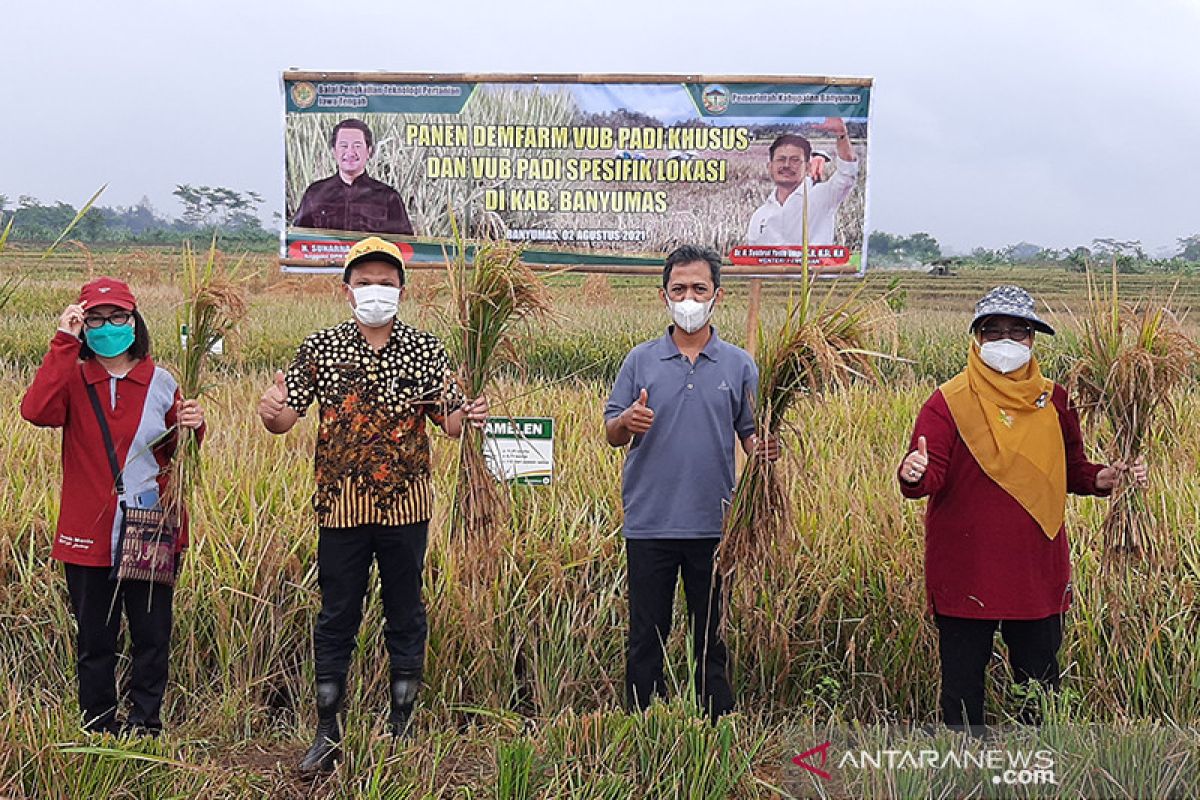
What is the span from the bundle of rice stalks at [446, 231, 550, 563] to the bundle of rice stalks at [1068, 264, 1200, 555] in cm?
178

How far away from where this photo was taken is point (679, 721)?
292cm

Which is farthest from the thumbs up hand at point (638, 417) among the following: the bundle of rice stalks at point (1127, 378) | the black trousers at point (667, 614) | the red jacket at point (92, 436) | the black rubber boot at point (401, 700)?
the red jacket at point (92, 436)

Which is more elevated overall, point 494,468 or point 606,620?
point 494,468

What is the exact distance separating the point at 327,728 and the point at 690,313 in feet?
5.70

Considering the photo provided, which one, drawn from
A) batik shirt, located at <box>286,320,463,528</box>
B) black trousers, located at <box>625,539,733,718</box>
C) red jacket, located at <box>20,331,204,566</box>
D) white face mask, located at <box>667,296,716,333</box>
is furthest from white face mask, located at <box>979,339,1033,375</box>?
red jacket, located at <box>20,331,204,566</box>

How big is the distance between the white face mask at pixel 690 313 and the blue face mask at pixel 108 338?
177 cm

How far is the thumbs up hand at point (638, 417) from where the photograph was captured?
325 centimetres

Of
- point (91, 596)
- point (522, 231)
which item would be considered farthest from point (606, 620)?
point (522, 231)

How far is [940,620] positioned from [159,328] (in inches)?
367

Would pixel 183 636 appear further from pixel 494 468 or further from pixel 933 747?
pixel 933 747

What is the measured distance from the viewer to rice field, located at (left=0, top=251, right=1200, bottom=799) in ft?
9.23

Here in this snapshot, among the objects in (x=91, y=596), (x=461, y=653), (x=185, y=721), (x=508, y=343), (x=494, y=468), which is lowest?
(x=185, y=721)

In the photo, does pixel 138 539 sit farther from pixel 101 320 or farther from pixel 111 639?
pixel 101 320

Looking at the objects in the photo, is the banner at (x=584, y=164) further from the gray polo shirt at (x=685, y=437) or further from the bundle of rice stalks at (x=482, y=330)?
the gray polo shirt at (x=685, y=437)
